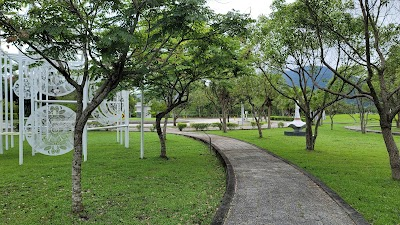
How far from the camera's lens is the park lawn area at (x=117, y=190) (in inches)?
193

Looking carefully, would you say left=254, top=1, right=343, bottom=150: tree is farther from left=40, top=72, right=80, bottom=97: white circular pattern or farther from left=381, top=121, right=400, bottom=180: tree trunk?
left=40, top=72, right=80, bottom=97: white circular pattern

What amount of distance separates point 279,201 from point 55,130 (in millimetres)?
7478

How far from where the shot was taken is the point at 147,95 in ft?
38.4

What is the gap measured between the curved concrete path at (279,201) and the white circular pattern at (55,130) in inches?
209

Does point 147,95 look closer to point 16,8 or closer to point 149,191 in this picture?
point 149,191

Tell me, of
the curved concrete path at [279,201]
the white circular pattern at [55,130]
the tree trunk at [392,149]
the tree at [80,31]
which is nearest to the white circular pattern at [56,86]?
the white circular pattern at [55,130]

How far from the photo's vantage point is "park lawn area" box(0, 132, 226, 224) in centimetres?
491

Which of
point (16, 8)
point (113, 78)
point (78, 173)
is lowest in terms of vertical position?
point (78, 173)

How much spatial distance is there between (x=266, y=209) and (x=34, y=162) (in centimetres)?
821

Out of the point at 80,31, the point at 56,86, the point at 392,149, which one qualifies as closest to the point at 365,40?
the point at 392,149

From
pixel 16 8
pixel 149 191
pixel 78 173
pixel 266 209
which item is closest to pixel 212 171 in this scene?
pixel 149 191

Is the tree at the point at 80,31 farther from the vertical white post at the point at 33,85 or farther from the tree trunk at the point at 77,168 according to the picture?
the vertical white post at the point at 33,85

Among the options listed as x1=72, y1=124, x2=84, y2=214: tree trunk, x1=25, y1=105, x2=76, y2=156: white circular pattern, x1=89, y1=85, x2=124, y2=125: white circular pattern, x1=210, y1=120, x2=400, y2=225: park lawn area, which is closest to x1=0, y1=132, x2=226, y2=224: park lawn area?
x1=72, y1=124, x2=84, y2=214: tree trunk

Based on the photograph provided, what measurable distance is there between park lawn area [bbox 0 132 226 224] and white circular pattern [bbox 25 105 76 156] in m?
0.48
